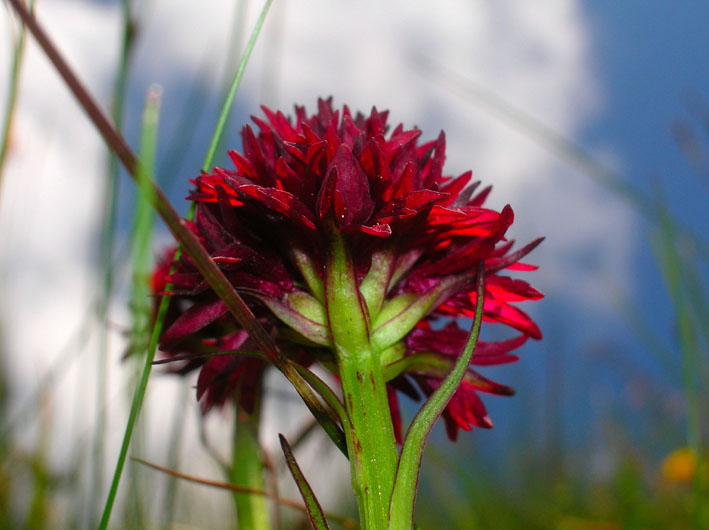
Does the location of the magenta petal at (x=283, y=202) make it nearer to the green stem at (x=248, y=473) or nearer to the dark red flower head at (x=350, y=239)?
the dark red flower head at (x=350, y=239)

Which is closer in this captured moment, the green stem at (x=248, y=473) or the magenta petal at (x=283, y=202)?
the magenta petal at (x=283, y=202)

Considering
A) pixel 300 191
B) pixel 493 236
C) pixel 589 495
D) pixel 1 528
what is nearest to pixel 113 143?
pixel 300 191

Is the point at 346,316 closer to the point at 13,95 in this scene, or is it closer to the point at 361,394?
the point at 361,394

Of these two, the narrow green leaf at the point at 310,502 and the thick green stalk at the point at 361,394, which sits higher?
the thick green stalk at the point at 361,394

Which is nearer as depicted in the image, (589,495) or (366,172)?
(366,172)

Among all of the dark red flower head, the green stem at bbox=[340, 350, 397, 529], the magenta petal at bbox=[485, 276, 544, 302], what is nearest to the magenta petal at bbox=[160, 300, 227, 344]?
the dark red flower head

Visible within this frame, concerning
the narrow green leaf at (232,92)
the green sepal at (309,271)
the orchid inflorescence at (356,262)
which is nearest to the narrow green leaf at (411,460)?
the orchid inflorescence at (356,262)

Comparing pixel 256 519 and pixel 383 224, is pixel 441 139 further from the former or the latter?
pixel 256 519
